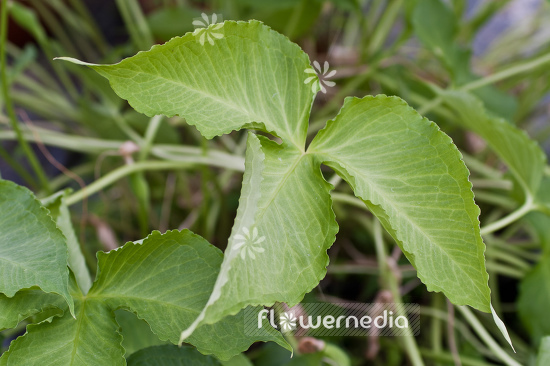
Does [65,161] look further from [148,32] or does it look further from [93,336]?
[93,336]

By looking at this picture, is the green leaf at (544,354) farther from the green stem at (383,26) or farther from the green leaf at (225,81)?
the green stem at (383,26)

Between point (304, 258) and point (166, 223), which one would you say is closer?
point (304, 258)

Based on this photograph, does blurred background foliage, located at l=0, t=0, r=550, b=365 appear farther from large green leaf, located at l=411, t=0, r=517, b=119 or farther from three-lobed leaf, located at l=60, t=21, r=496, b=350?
three-lobed leaf, located at l=60, t=21, r=496, b=350

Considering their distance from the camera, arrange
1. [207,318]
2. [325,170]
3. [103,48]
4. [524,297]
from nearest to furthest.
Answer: [207,318], [524,297], [325,170], [103,48]

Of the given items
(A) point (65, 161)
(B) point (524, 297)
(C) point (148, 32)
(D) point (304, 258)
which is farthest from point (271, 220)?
(A) point (65, 161)

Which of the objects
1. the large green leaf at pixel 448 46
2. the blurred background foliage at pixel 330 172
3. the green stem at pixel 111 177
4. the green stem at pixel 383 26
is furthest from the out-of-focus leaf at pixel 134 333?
the green stem at pixel 383 26

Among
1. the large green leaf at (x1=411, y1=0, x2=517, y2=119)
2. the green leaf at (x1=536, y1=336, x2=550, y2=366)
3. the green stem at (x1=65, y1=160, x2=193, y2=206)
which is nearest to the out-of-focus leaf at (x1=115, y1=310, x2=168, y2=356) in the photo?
the green stem at (x1=65, y1=160, x2=193, y2=206)
